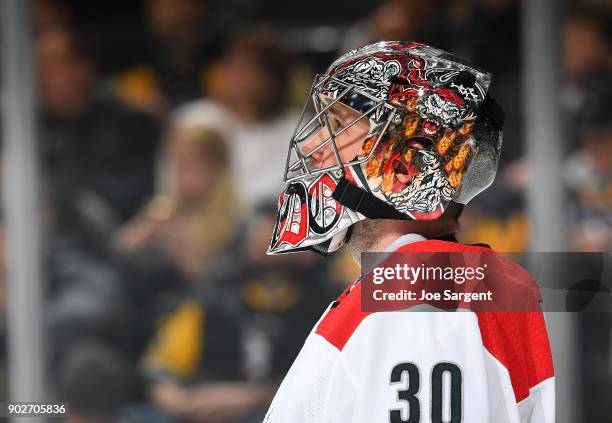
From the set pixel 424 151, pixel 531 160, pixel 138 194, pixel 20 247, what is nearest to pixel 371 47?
pixel 424 151

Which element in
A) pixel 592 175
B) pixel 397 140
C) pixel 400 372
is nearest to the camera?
pixel 400 372

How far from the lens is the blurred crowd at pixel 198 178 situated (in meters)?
3.71

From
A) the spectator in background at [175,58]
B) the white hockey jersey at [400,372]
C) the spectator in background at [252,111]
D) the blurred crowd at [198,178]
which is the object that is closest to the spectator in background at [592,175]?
the blurred crowd at [198,178]

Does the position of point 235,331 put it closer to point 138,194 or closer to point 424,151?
point 138,194

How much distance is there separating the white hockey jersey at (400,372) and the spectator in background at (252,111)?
7.85 ft

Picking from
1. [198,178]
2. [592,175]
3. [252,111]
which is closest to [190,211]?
[198,178]

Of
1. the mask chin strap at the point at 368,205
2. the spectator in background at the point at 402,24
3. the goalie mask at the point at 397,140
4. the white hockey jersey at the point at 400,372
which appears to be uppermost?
the spectator in background at the point at 402,24

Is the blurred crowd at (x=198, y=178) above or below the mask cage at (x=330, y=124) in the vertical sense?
above

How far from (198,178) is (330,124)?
7.77 feet

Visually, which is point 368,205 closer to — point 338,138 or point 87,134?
point 338,138

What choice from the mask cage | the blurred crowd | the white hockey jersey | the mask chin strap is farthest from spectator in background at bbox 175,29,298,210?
the white hockey jersey

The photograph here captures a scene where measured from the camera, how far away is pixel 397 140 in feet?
5.04

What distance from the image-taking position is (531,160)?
3.70m

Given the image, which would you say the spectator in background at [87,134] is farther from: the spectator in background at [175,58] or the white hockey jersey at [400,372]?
the white hockey jersey at [400,372]
